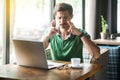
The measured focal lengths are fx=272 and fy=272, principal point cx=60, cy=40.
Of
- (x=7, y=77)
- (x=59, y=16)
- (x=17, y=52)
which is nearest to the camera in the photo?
(x=7, y=77)

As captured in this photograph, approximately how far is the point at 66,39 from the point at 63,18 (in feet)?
0.75

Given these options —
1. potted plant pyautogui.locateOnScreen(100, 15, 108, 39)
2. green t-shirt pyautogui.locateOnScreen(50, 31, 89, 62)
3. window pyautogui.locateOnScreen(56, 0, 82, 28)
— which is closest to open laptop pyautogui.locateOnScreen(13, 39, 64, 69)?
green t-shirt pyautogui.locateOnScreen(50, 31, 89, 62)

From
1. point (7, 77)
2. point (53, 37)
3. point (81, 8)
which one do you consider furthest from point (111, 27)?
point (7, 77)

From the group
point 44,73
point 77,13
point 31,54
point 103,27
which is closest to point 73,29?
point 31,54

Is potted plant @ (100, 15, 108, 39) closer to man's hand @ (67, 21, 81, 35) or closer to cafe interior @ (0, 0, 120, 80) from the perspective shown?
cafe interior @ (0, 0, 120, 80)

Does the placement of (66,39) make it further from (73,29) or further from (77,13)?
(77,13)

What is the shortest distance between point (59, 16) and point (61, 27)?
0.12 m

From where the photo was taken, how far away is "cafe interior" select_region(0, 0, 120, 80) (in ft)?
7.05

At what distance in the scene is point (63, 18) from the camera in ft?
Result: 8.94

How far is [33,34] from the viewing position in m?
3.79

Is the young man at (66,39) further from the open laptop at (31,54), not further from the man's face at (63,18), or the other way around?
the open laptop at (31,54)

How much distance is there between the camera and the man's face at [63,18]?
273 centimetres

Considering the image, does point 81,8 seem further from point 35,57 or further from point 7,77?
point 7,77

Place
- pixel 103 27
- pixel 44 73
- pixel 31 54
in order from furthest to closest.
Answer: pixel 103 27 < pixel 31 54 < pixel 44 73
